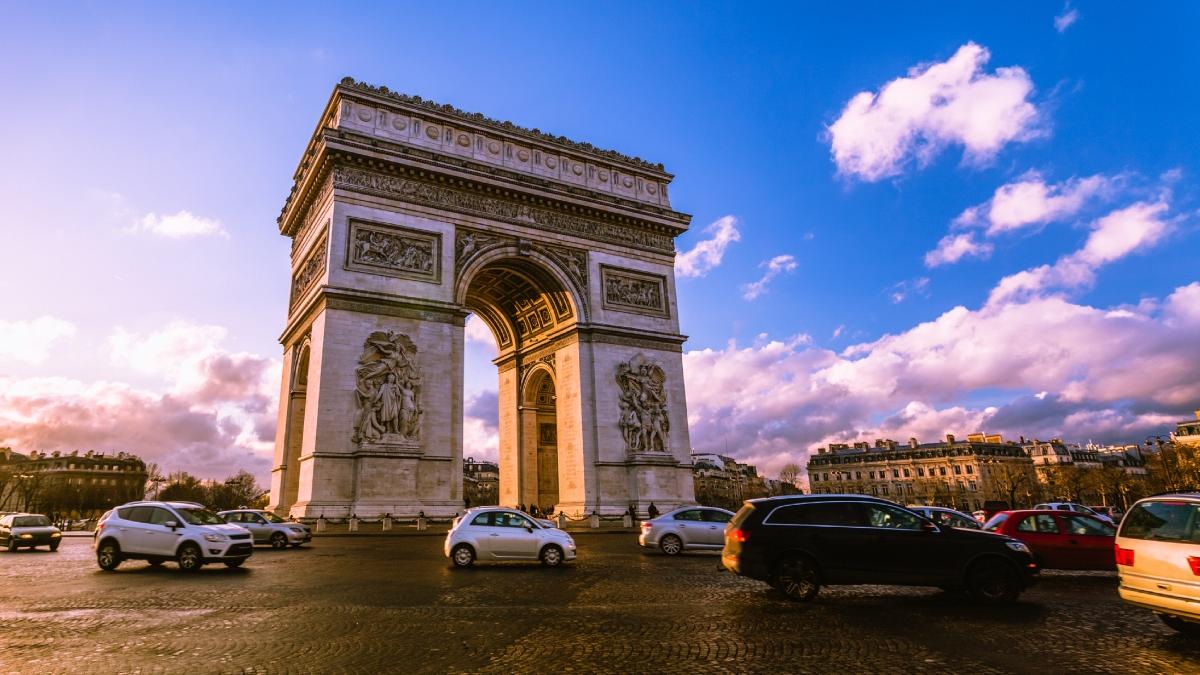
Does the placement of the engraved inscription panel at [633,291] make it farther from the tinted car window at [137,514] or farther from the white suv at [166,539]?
the tinted car window at [137,514]

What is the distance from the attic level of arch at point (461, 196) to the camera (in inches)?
1040

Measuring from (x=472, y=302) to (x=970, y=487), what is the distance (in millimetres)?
86114

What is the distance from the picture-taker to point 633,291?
3216cm

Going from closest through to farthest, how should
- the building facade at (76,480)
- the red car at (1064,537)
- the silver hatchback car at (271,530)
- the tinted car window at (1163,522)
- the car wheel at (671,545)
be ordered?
the tinted car window at (1163,522), the red car at (1064,537), the car wheel at (671,545), the silver hatchback car at (271,530), the building facade at (76,480)

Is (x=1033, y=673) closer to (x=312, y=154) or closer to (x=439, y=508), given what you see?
(x=439, y=508)

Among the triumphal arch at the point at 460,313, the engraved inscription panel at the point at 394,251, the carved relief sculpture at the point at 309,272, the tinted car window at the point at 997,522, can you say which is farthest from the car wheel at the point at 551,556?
the carved relief sculpture at the point at 309,272

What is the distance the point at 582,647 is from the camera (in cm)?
611

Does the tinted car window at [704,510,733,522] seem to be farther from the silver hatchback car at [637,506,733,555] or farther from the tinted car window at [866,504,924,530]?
the tinted car window at [866,504,924,530]

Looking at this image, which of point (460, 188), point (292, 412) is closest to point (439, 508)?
point (292, 412)

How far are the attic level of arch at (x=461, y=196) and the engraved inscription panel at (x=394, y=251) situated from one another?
1500mm

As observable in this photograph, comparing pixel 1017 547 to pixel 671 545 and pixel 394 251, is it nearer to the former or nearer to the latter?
pixel 671 545

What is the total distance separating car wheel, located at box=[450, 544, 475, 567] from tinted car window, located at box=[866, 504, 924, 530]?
311 inches

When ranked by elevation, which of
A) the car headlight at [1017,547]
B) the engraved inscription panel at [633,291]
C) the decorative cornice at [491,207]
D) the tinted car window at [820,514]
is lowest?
the car headlight at [1017,547]

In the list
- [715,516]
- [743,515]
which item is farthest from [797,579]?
[715,516]
